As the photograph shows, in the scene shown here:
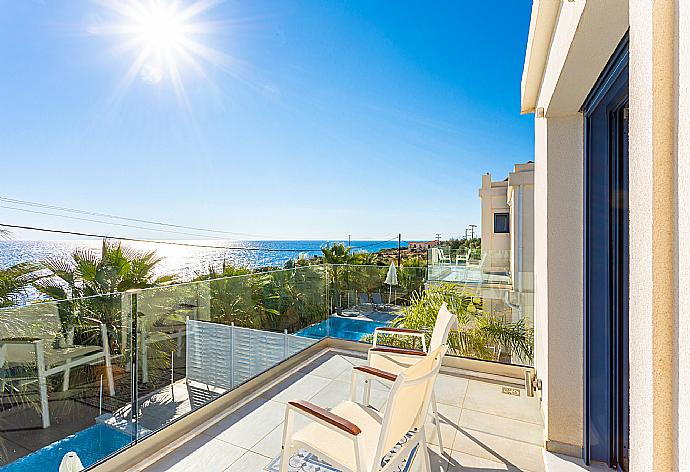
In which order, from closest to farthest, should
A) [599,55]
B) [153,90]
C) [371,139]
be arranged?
[599,55]
[153,90]
[371,139]

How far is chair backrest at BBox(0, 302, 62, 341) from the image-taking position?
79.3 inches

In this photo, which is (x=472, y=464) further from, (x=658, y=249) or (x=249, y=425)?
(x=658, y=249)

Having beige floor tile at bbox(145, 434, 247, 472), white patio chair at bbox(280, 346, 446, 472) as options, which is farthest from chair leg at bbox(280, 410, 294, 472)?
beige floor tile at bbox(145, 434, 247, 472)

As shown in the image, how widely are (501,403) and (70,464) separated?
308cm

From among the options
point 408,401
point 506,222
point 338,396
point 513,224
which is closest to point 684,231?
point 408,401

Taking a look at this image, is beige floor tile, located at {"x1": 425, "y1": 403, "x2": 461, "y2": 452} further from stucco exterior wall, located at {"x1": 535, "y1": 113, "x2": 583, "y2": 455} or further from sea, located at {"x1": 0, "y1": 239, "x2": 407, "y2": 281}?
sea, located at {"x1": 0, "y1": 239, "x2": 407, "y2": 281}

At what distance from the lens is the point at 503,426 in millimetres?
2797

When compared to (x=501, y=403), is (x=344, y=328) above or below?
above

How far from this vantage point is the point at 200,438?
2635 mm

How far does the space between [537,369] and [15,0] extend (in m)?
11.9

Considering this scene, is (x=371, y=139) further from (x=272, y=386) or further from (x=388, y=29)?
(x=272, y=386)

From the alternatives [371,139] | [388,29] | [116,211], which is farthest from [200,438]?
[116,211]

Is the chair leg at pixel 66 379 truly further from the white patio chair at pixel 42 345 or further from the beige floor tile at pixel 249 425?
the beige floor tile at pixel 249 425

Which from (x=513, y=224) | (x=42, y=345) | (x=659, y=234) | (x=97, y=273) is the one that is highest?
(x=513, y=224)
